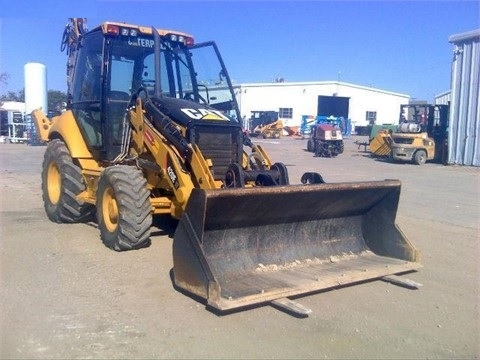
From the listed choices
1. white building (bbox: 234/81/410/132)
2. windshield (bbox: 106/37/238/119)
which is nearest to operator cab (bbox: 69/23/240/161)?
windshield (bbox: 106/37/238/119)

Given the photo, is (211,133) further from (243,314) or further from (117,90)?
(243,314)

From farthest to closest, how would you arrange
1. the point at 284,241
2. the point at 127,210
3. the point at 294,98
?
the point at 294,98 → the point at 127,210 → the point at 284,241

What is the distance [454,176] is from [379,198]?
45.3 feet

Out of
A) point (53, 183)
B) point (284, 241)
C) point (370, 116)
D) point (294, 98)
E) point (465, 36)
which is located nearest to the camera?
point (284, 241)

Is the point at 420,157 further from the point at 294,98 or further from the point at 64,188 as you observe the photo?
the point at 294,98

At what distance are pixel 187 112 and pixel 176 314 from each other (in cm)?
288

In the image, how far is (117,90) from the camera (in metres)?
7.54

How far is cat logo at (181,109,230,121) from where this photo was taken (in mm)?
6594

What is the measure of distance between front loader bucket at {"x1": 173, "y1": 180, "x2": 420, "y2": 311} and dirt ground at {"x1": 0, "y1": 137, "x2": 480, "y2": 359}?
191 mm

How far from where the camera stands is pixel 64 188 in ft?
26.1

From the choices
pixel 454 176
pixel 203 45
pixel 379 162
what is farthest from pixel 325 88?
pixel 203 45

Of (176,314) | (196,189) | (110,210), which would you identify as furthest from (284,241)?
(110,210)

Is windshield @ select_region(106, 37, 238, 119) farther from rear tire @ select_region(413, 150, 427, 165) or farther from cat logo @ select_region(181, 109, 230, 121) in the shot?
rear tire @ select_region(413, 150, 427, 165)

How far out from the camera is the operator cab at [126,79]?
7.41 meters
